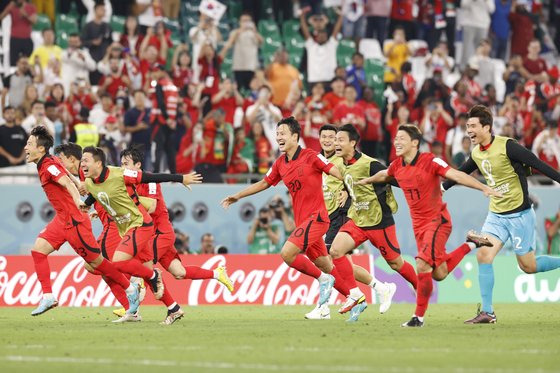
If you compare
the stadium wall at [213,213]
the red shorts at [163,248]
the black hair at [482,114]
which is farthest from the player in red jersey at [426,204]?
the stadium wall at [213,213]

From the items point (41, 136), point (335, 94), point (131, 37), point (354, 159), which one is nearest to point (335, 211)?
point (354, 159)

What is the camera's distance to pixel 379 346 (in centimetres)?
1180

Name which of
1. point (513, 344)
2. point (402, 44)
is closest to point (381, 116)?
point (402, 44)

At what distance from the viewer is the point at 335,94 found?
26062 mm

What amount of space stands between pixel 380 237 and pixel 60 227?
4348 mm

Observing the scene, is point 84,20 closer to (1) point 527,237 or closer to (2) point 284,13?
(2) point 284,13

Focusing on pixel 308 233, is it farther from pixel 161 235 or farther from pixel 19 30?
pixel 19 30

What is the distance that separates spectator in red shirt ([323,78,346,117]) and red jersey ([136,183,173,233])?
9.28 m

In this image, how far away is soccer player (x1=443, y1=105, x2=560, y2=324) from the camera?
15195 mm

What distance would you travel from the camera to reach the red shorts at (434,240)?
1435 centimetres

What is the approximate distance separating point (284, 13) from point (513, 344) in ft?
63.1

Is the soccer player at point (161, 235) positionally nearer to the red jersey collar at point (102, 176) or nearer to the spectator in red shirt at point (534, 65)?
the red jersey collar at point (102, 176)

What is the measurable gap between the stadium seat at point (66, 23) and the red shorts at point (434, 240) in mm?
14220

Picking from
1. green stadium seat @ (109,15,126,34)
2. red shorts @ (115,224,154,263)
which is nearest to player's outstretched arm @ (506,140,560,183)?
red shorts @ (115,224,154,263)
